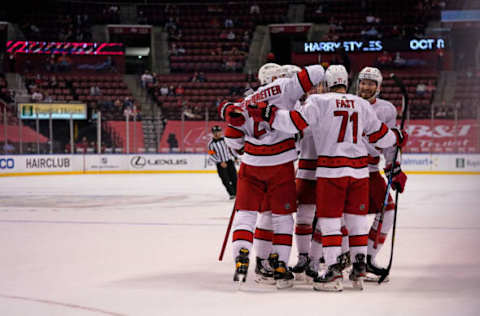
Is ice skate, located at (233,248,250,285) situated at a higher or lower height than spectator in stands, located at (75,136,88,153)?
higher

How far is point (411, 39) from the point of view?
22.9m

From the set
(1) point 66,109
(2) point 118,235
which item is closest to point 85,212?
(2) point 118,235

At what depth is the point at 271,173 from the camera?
4.03 m

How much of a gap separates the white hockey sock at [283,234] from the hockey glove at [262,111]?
2.04 feet

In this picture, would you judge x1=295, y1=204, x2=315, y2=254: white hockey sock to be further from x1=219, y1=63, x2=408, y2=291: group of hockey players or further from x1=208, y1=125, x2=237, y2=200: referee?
x1=208, y1=125, x2=237, y2=200: referee

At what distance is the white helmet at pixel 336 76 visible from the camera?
13.3 feet

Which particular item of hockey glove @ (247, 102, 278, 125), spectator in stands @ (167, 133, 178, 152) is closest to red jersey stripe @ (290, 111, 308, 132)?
hockey glove @ (247, 102, 278, 125)

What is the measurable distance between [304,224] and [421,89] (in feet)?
60.6

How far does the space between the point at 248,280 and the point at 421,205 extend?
545 centimetres

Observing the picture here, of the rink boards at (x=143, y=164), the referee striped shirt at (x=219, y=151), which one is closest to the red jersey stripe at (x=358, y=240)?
the referee striped shirt at (x=219, y=151)

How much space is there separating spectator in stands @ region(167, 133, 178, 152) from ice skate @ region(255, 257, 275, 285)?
12696 mm

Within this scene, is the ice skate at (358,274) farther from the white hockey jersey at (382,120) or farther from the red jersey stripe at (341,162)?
the white hockey jersey at (382,120)

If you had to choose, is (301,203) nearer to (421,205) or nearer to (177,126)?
(421,205)

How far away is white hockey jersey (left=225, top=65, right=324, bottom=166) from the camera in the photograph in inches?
157
